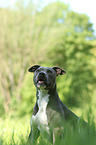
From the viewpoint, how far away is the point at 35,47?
3020 centimetres

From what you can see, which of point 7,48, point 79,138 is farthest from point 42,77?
point 7,48

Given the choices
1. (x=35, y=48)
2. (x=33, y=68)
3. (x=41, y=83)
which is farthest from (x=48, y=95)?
(x=35, y=48)

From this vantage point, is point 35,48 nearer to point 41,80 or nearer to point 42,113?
point 41,80

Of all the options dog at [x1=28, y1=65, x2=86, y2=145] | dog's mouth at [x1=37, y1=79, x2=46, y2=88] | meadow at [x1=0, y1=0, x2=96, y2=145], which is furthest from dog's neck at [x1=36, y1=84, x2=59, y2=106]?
meadow at [x1=0, y1=0, x2=96, y2=145]

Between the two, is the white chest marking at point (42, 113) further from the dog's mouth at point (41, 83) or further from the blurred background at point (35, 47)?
the blurred background at point (35, 47)

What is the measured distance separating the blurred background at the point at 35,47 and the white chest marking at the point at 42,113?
78.2 ft

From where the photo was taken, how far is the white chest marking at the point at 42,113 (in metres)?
3.26

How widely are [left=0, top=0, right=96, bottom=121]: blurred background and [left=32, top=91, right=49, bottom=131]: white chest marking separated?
78.2ft

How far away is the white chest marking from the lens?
3264 mm

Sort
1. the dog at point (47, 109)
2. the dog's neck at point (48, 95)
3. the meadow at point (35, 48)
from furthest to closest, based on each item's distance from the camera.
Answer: the meadow at point (35, 48)
the dog's neck at point (48, 95)
the dog at point (47, 109)

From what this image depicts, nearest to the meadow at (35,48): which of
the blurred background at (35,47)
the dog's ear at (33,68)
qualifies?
the blurred background at (35,47)

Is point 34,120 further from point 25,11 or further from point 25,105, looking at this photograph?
point 25,11

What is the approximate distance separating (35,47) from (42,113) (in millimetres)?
27279

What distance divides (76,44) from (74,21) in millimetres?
4173
